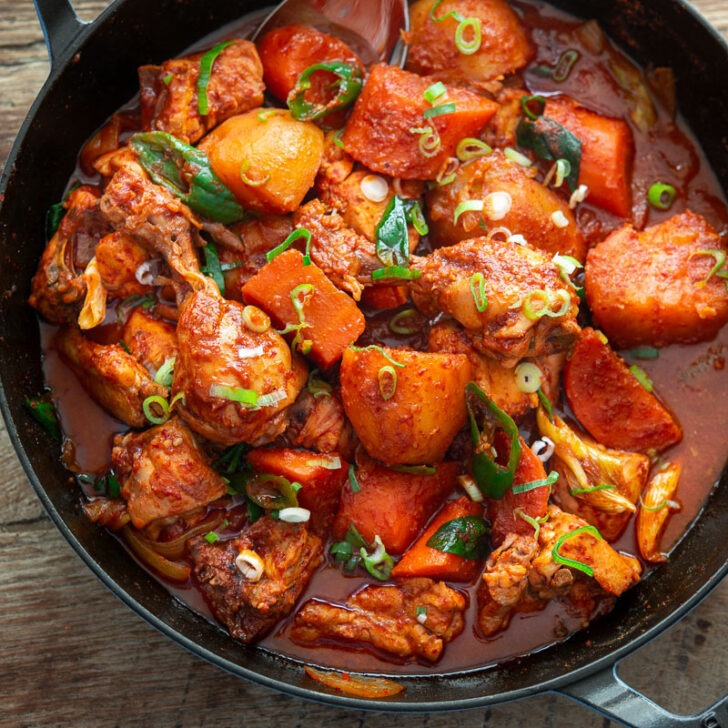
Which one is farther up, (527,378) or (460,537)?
(527,378)

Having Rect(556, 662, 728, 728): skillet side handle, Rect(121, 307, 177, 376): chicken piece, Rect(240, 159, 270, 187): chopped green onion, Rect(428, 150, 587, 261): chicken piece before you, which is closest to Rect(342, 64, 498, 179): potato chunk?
Rect(428, 150, 587, 261): chicken piece

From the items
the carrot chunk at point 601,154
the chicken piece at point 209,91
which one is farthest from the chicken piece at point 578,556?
the chicken piece at point 209,91

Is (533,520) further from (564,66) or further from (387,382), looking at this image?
(564,66)

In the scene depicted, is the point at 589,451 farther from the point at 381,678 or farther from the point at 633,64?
the point at 633,64

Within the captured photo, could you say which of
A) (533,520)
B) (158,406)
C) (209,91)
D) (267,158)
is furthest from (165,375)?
(533,520)

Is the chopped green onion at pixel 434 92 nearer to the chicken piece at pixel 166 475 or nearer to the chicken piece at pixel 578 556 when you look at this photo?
the chicken piece at pixel 166 475

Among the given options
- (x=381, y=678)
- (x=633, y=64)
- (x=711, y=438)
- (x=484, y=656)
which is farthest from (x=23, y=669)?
(x=633, y=64)
